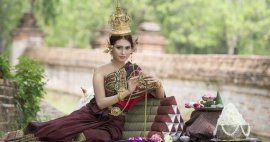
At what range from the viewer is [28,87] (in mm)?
8852

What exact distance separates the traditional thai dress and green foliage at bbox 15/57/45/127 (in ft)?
8.39

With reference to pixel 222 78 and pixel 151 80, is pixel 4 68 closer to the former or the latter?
pixel 151 80

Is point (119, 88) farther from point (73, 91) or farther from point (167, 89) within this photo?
point (73, 91)

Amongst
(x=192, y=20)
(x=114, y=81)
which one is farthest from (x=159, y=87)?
(x=192, y=20)

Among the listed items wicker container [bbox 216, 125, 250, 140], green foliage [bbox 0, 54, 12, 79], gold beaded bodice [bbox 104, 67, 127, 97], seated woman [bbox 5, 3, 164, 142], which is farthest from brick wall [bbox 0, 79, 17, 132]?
wicker container [bbox 216, 125, 250, 140]

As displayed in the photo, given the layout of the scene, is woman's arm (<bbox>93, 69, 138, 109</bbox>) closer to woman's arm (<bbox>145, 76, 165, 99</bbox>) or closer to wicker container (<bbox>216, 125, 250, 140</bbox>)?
woman's arm (<bbox>145, 76, 165, 99</bbox>)

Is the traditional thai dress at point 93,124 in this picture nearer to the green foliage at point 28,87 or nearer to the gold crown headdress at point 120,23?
the gold crown headdress at point 120,23

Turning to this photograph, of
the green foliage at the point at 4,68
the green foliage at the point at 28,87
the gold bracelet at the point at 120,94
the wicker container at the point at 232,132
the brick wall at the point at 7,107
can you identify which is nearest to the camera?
the wicker container at the point at 232,132

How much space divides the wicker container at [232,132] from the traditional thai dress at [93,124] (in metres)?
0.85

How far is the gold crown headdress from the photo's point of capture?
19.8 feet

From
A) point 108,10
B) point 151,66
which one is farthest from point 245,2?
point 151,66

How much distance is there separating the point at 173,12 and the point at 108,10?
2.74 m

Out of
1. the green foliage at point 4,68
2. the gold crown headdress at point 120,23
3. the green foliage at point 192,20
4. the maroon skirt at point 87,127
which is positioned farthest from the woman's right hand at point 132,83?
the green foliage at point 192,20

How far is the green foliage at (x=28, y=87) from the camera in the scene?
8.69m
